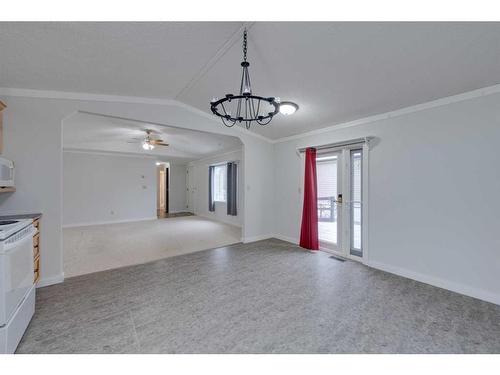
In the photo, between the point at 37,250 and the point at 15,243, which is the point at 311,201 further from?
the point at 37,250

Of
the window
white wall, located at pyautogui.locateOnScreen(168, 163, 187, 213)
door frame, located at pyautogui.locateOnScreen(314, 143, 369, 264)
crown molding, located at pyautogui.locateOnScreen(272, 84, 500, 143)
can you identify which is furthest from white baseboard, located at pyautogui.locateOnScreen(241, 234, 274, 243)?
white wall, located at pyautogui.locateOnScreen(168, 163, 187, 213)

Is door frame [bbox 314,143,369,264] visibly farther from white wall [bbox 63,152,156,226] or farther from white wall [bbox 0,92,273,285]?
white wall [bbox 63,152,156,226]

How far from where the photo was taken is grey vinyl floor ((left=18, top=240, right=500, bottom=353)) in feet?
5.63

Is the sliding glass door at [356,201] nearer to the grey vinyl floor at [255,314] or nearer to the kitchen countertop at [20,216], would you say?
the grey vinyl floor at [255,314]

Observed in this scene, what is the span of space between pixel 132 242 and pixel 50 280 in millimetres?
2000

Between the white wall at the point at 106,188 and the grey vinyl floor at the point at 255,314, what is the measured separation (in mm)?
4587

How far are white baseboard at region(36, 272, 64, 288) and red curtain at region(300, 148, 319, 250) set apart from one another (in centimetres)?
390

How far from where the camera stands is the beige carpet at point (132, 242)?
3637 mm

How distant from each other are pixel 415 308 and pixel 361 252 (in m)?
1.41

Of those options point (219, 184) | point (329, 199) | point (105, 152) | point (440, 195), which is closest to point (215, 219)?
point (219, 184)
